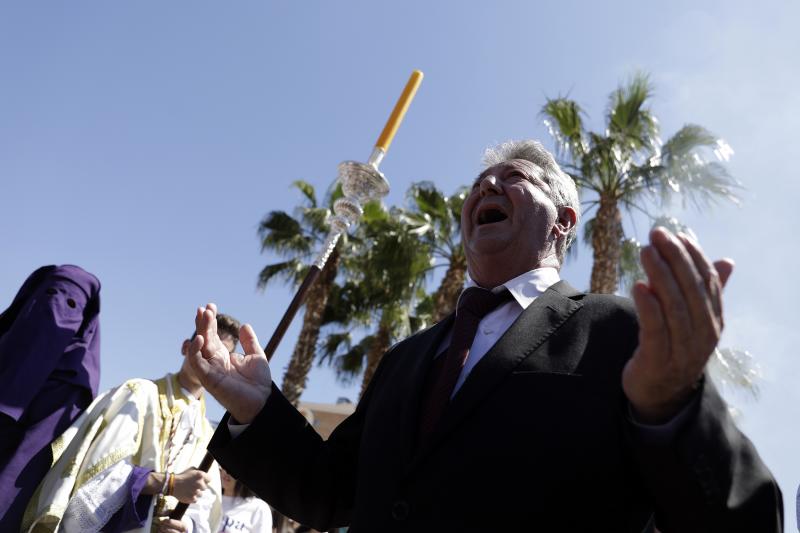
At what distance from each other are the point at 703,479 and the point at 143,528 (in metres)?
3.21

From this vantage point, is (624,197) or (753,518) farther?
(624,197)

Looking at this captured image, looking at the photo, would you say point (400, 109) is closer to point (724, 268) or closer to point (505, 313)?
point (505, 313)

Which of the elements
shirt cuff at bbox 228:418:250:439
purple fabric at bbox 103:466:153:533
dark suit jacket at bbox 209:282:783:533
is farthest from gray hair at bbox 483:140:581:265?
purple fabric at bbox 103:466:153:533

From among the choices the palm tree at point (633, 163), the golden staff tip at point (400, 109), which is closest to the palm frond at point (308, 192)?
the palm tree at point (633, 163)

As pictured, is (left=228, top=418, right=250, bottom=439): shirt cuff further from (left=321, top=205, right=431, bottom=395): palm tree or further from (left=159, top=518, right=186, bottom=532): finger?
(left=321, top=205, right=431, bottom=395): palm tree

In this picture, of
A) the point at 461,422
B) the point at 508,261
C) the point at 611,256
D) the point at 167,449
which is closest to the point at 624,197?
the point at 611,256

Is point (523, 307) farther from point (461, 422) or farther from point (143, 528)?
point (143, 528)

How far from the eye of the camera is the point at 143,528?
149 inches

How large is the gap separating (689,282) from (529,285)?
37.6 inches

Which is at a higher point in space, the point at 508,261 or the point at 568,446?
the point at 508,261

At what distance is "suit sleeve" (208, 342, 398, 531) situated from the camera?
208cm

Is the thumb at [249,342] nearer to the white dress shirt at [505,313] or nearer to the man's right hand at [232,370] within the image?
the man's right hand at [232,370]

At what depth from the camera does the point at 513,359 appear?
5.96 feet

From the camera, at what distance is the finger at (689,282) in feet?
4.21
